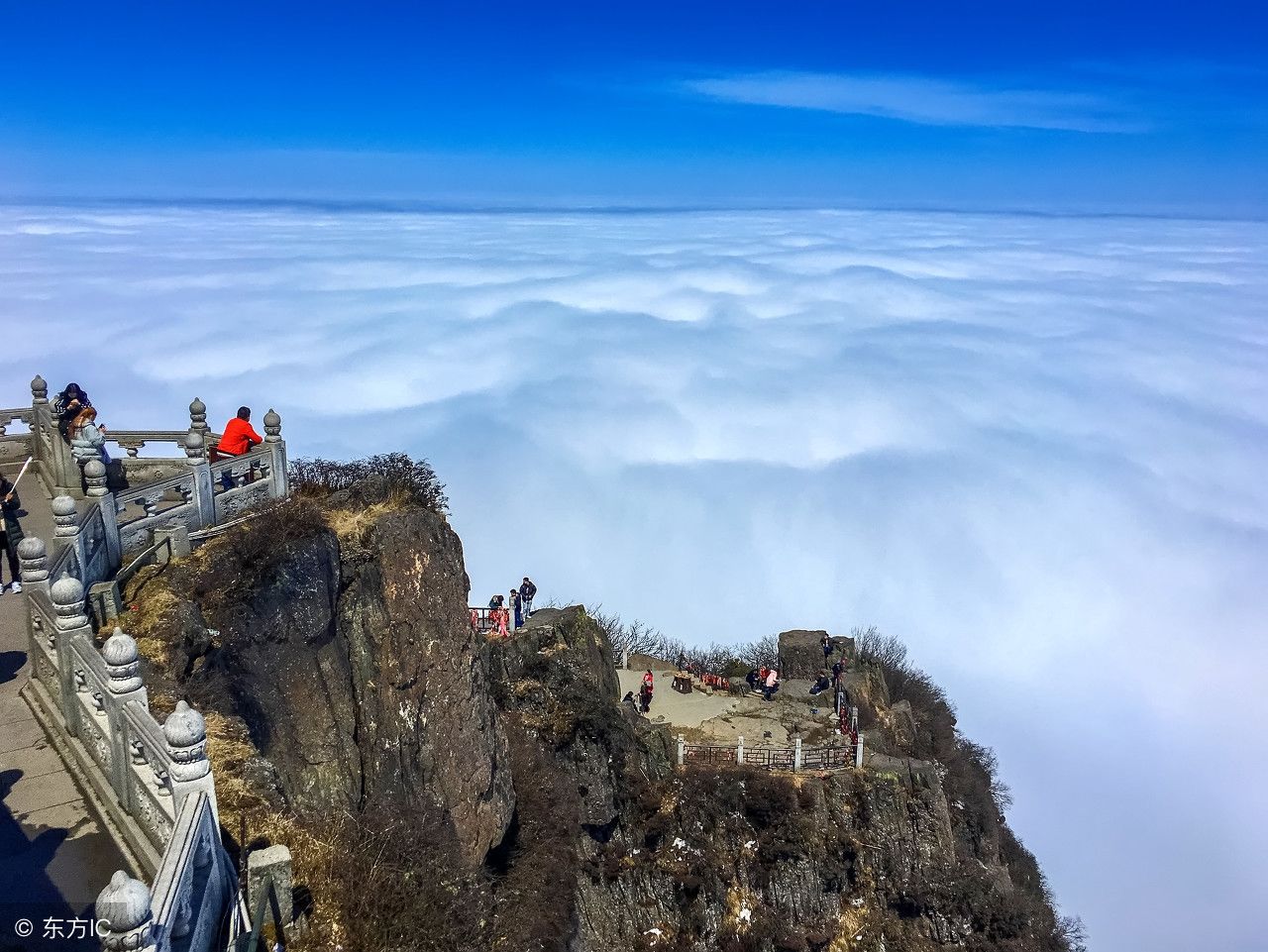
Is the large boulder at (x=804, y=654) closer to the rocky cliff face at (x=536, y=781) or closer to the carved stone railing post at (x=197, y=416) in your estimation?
the rocky cliff face at (x=536, y=781)

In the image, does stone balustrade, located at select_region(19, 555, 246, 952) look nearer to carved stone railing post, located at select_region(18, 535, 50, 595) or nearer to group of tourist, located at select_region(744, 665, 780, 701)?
carved stone railing post, located at select_region(18, 535, 50, 595)

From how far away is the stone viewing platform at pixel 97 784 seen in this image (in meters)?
6.71

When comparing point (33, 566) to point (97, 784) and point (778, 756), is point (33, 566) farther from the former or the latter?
point (778, 756)

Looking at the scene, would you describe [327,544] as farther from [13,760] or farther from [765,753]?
[765,753]

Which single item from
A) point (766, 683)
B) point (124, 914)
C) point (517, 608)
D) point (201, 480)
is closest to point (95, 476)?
point (201, 480)

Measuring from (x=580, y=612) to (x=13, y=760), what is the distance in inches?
743

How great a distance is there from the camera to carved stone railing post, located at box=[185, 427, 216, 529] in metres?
15.3

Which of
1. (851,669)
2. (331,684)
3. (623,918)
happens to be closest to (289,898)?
(331,684)

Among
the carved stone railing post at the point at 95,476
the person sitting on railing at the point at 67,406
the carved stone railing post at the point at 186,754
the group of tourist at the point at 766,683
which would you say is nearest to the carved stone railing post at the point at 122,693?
the carved stone railing post at the point at 186,754

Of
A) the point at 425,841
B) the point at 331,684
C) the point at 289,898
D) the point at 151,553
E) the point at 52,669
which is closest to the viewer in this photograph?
the point at 289,898

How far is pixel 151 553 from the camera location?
14406mm

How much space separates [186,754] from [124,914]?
6.27 feet

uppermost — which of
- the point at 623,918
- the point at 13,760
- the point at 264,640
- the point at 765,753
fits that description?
the point at 13,760

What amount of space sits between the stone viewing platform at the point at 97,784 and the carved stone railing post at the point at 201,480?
1427mm
